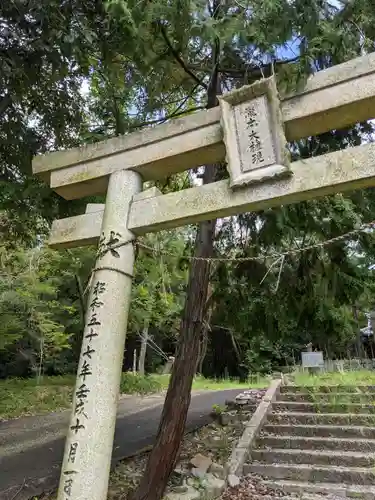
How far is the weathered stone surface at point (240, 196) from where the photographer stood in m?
2.20

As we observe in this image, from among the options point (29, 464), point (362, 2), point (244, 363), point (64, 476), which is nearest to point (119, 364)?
point (64, 476)

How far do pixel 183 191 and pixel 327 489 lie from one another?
12.9 feet

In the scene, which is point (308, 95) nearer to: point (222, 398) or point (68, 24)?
point (68, 24)

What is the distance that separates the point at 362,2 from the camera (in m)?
3.42

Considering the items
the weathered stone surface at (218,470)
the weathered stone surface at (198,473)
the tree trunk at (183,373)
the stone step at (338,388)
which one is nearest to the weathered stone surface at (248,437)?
the weathered stone surface at (218,470)

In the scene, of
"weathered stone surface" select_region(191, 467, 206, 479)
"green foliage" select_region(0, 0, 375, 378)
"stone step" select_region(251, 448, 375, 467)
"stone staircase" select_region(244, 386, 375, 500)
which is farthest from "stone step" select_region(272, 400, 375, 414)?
"weathered stone surface" select_region(191, 467, 206, 479)

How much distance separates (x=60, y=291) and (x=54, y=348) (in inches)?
109

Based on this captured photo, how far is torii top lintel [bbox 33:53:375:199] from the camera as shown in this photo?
234 cm

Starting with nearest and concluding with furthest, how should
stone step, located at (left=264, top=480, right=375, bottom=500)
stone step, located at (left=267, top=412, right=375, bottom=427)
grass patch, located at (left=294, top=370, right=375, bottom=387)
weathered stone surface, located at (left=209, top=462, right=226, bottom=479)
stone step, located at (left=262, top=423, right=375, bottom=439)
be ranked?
stone step, located at (left=264, top=480, right=375, bottom=500) < weathered stone surface, located at (left=209, top=462, right=226, bottom=479) < stone step, located at (left=262, top=423, right=375, bottom=439) < stone step, located at (left=267, top=412, right=375, bottom=427) < grass patch, located at (left=294, top=370, right=375, bottom=387)

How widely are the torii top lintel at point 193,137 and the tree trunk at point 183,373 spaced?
5.66 feet

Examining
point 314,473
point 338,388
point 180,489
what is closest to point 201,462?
point 180,489

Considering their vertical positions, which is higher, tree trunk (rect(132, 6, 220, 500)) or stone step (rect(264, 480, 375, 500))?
tree trunk (rect(132, 6, 220, 500))

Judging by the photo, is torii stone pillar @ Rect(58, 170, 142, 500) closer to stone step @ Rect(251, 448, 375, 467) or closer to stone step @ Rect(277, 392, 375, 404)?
stone step @ Rect(251, 448, 375, 467)

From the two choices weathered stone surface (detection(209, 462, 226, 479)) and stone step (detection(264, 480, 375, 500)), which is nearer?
stone step (detection(264, 480, 375, 500))
